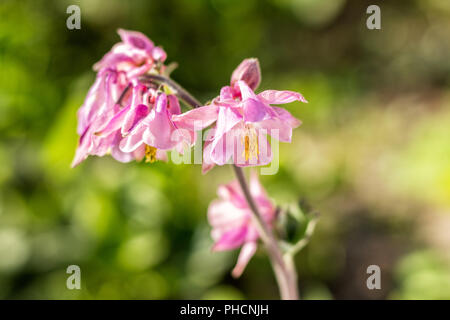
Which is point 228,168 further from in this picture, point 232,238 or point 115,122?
point 115,122

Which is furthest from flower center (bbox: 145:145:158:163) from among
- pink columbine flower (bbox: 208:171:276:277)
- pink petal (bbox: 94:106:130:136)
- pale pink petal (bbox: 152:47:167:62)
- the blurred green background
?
the blurred green background

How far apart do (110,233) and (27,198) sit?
2.23ft

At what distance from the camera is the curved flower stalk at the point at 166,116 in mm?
1056

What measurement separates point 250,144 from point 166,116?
23 cm

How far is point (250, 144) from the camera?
1.16m

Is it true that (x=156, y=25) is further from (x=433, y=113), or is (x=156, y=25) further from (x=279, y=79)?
(x=433, y=113)

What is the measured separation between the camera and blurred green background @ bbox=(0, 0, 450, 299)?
2543mm

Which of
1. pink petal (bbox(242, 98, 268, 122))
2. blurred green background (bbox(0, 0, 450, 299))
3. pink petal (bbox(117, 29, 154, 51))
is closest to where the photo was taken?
pink petal (bbox(242, 98, 268, 122))

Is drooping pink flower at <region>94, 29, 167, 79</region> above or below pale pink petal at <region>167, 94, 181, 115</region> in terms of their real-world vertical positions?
above

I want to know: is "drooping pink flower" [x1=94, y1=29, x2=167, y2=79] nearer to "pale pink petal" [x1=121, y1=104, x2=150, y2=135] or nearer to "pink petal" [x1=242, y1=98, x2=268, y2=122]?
"pale pink petal" [x1=121, y1=104, x2=150, y2=135]

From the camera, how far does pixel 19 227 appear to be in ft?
8.80

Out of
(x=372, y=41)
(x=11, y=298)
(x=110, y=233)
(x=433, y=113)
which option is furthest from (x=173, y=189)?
(x=372, y=41)

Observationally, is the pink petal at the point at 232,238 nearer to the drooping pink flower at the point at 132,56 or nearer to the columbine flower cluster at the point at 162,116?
the columbine flower cluster at the point at 162,116

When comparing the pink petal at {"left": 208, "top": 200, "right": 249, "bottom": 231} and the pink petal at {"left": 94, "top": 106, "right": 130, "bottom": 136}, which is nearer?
the pink petal at {"left": 94, "top": 106, "right": 130, "bottom": 136}
